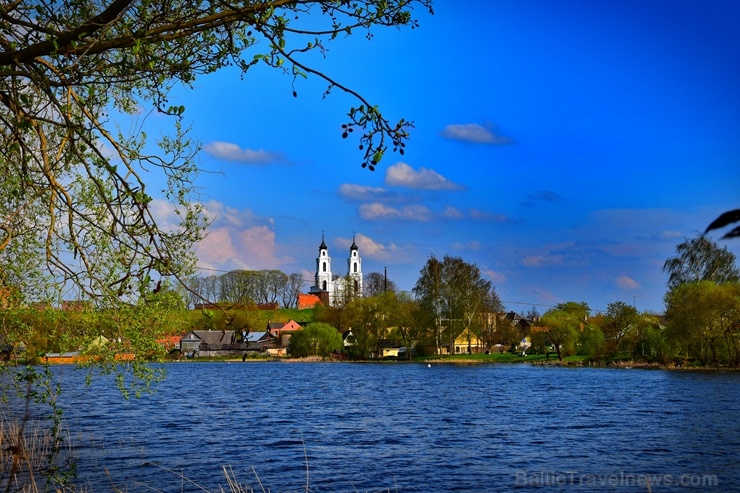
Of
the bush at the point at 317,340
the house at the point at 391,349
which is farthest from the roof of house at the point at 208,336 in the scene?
the house at the point at 391,349

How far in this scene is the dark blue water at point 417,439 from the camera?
68.8ft

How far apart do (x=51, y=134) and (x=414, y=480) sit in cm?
1338

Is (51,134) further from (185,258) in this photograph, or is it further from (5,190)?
(185,258)

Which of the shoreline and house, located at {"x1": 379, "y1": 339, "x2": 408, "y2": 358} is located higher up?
house, located at {"x1": 379, "y1": 339, "x2": 408, "y2": 358}

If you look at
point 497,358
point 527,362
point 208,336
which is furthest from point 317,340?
point 208,336

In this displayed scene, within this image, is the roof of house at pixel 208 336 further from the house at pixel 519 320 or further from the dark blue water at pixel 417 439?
the dark blue water at pixel 417 439

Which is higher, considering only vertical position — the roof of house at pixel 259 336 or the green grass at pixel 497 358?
the roof of house at pixel 259 336

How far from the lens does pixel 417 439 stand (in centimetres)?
2919

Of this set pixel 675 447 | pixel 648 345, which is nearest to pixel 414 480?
pixel 675 447

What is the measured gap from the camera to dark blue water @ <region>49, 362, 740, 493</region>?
68.8 ft

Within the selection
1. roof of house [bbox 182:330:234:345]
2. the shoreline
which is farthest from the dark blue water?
roof of house [bbox 182:330:234:345]

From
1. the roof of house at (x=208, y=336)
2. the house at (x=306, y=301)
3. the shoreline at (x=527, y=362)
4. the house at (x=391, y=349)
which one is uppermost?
the house at (x=306, y=301)

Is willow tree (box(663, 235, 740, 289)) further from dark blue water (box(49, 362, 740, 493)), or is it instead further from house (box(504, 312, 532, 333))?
house (box(504, 312, 532, 333))

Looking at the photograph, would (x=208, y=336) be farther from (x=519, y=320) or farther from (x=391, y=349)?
(x=519, y=320)
